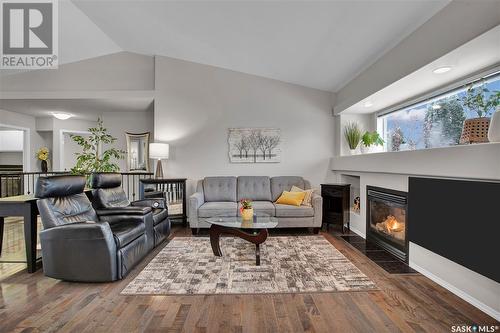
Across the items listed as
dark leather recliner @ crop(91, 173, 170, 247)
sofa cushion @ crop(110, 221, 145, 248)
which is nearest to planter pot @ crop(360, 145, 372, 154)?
dark leather recliner @ crop(91, 173, 170, 247)

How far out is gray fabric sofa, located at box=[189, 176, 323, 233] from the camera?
13.7ft

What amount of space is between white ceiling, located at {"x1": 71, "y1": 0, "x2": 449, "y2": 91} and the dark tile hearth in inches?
103

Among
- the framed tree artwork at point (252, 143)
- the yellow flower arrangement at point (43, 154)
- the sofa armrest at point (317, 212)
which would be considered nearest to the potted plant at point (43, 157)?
the yellow flower arrangement at point (43, 154)

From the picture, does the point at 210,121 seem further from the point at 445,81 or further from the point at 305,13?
the point at 445,81

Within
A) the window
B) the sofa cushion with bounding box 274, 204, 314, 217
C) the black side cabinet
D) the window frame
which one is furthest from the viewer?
the black side cabinet

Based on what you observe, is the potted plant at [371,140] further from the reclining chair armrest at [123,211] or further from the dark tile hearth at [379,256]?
the reclining chair armrest at [123,211]

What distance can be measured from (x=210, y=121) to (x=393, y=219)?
3.62 metres

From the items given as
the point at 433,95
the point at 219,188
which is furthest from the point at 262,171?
the point at 433,95

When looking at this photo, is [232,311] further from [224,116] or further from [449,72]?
[224,116]

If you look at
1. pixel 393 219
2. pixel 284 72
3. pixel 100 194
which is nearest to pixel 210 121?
pixel 284 72

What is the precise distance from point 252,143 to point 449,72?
325 centimetres

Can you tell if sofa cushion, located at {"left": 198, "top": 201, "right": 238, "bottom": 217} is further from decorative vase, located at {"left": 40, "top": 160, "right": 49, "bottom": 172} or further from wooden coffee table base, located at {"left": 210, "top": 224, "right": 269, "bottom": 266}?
decorative vase, located at {"left": 40, "top": 160, "right": 49, "bottom": 172}

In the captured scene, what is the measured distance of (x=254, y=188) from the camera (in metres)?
4.85

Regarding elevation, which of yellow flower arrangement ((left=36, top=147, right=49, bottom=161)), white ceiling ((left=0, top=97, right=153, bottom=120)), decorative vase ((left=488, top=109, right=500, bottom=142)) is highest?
white ceiling ((left=0, top=97, right=153, bottom=120))
